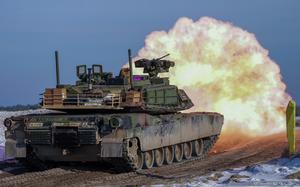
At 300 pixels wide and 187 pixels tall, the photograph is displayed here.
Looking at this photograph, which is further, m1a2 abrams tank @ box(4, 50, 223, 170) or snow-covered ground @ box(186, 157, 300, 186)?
m1a2 abrams tank @ box(4, 50, 223, 170)

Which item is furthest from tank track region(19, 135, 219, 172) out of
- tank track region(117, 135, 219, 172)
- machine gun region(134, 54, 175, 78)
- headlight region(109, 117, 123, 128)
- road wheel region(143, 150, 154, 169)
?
machine gun region(134, 54, 175, 78)

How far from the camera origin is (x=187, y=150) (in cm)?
2603

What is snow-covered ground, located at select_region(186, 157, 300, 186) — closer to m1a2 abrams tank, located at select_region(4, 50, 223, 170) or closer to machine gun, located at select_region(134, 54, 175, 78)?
m1a2 abrams tank, located at select_region(4, 50, 223, 170)

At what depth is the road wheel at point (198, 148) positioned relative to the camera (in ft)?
87.6

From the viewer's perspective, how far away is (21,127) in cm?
2175

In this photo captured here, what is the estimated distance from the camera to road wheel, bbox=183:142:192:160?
25.6m

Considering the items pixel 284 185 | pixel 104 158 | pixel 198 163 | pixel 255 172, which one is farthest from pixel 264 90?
pixel 284 185

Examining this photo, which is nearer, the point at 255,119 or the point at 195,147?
the point at 195,147

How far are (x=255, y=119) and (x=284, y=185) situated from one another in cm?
1939

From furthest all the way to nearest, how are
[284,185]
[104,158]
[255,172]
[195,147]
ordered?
[195,147] < [104,158] < [255,172] < [284,185]

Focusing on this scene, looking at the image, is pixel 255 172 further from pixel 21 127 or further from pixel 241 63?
pixel 241 63

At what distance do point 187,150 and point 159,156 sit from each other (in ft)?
9.33

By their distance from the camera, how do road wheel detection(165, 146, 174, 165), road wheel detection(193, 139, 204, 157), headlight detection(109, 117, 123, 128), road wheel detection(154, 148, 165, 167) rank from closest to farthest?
headlight detection(109, 117, 123, 128) → road wheel detection(154, 148, 165, 167) → road wheel detection(165, 146, 174, 165) → road wheel detection(193, 139, 204, 157)

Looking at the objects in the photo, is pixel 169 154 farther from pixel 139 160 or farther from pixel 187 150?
pixel 139 160
